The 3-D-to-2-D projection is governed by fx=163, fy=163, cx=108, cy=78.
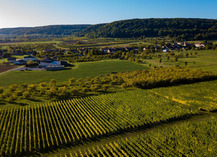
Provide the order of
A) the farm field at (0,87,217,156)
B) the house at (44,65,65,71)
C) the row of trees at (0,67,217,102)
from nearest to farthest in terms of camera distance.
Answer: the farm field at (0,87,217,156) → the row of trees at (0,67,217,102) → the house at (44,65,65,71)

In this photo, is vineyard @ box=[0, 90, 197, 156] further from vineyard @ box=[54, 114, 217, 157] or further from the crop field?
the crop field

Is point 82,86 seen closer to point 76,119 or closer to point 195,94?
point 76,119

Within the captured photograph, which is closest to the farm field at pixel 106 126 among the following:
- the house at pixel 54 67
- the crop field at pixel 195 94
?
the crop field at pixel 195 94

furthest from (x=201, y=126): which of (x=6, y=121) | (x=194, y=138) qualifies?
(x=6, y=121)

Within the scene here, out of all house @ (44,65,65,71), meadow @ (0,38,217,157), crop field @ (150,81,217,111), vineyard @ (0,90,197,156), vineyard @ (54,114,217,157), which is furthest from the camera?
house @ (44,65,65,71)

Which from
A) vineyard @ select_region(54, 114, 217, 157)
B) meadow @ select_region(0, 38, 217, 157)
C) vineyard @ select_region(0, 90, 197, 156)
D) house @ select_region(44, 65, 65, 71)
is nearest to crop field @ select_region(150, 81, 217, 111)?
meadow @ select_region(0, 38, 217, 157)

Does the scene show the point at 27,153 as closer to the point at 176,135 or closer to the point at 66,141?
the point at 66,141

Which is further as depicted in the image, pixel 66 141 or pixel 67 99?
pixel 67 99
